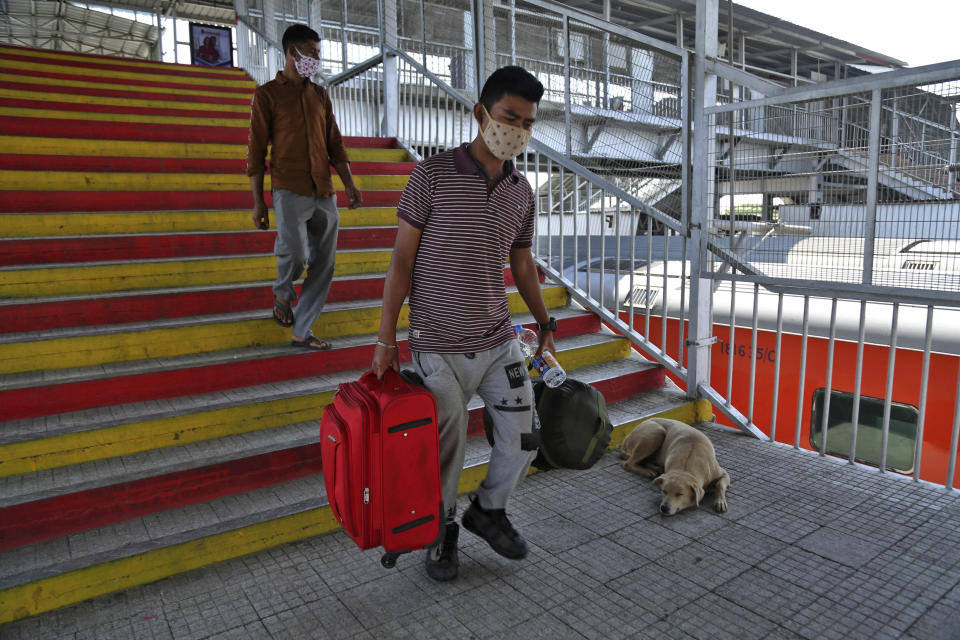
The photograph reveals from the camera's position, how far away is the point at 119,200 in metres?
4.98

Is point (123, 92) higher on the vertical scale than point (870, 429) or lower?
higher

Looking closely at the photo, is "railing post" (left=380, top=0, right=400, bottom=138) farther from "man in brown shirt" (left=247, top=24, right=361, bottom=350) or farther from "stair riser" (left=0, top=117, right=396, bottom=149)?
"man in brown shirt" (left=247, top=24, right=361, bottom=350)

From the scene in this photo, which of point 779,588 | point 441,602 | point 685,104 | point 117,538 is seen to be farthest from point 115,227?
point 779,588

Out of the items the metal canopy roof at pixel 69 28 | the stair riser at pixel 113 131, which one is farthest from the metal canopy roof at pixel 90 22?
the stair riser at pixel 113 131

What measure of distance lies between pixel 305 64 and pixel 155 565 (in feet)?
9.12

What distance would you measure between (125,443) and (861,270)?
13.9ft

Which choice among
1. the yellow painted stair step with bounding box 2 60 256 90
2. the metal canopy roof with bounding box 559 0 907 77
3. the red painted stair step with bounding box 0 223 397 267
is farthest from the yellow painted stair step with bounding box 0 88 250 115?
the metal canopy roof with bounding box 559 0 907 77

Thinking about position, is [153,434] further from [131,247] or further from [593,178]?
[593,178]

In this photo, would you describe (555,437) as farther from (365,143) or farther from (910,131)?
(365,143)

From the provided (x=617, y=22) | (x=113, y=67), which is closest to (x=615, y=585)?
(x=113, y=67)

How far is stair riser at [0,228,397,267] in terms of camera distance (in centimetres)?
417

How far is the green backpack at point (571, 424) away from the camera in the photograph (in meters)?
2.76

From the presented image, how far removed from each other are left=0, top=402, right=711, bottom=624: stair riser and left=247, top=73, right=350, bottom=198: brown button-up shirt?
77.9 inches

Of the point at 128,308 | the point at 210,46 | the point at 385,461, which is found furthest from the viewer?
the point at 210,46
